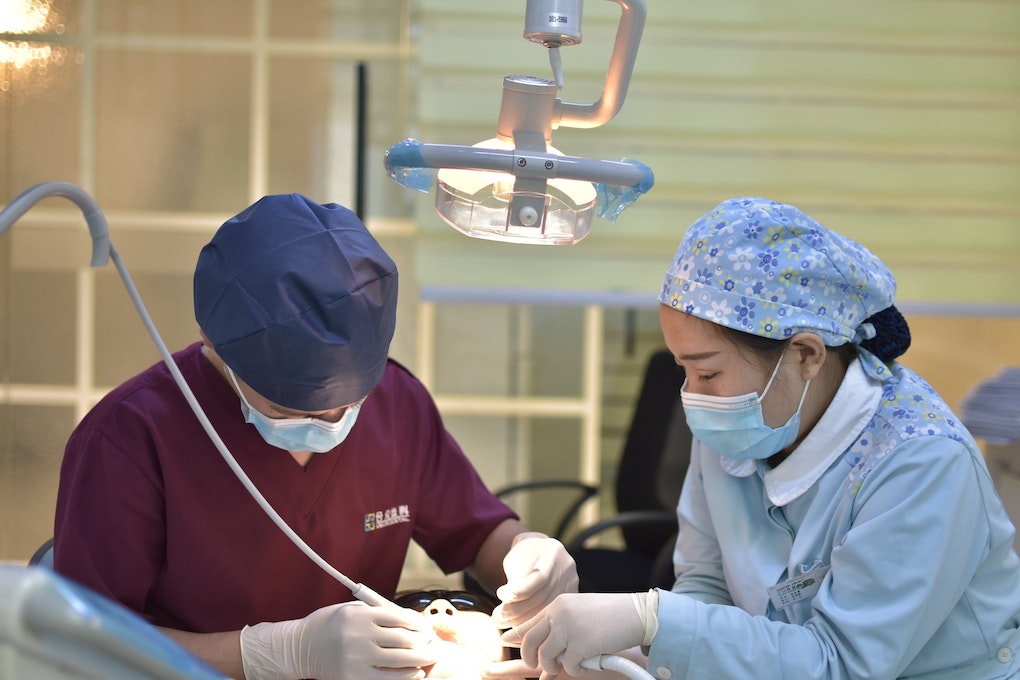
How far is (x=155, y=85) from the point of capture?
9.53 ft

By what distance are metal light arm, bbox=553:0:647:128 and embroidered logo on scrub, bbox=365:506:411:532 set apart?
0.72 m

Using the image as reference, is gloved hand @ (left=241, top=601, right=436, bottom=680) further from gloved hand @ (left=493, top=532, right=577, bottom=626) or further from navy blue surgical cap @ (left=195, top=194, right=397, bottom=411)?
navy blue surgical cap @ (left=195, top=194, right=397, bottom=411)

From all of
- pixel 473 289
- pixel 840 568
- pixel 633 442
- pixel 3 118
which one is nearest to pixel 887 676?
pixel 840 568

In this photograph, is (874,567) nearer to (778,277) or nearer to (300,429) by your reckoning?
(778,277)

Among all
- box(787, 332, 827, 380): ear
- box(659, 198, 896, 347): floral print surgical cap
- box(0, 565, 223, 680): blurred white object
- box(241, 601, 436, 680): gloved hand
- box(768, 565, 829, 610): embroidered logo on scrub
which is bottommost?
box(241, 601, 436, 680): gloved hand

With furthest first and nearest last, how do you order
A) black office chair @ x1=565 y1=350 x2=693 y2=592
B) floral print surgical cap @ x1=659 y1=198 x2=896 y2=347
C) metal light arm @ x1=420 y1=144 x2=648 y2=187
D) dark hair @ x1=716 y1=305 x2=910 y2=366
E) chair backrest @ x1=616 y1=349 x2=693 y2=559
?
chair backrest @ x1=616 y1=349 x2=693 y2=559 → black office chair @ x1=565 y1=350 x2=693 y2=592 → dark hair @ x1=716 y1=305 x2=910 y2=366 → floral print surgical cap @ x1=659 y1=198 x2=896 y2=347 → metal light arm @ x1=420 y1=144 x2=648 y2=187

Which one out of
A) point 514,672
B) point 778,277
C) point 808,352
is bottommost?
point 514,672

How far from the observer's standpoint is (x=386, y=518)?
1570mm

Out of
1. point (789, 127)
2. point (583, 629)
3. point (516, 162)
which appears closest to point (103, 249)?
point (516, 162)

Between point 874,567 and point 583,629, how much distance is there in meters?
0.38

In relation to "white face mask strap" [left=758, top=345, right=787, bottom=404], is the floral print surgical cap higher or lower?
higher

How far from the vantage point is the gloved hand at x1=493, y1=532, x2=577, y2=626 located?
1439 mm

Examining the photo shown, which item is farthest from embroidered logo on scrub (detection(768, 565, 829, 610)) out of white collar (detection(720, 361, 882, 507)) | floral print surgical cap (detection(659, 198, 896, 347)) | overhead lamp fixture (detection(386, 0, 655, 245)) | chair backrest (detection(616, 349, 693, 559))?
chair backrest (detection(616, 349, 693, 559))

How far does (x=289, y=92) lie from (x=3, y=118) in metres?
0.90
